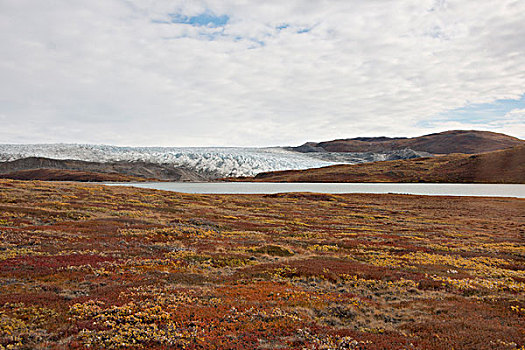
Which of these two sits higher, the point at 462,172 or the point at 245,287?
the point at 462,172

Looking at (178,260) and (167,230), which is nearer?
(178,260)

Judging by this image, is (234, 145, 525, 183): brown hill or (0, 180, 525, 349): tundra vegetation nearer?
(0, 180, 525, 349): tundra vegetation

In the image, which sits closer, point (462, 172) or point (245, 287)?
point (245, 287)

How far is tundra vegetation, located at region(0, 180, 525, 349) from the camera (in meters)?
12.8

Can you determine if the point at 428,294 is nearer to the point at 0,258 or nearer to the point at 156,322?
the point at 156,322

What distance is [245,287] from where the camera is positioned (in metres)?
19.7

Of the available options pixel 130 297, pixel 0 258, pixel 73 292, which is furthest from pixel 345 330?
pixel 0 258

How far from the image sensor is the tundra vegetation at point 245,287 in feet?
41.8

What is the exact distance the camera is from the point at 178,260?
25797 millimetres

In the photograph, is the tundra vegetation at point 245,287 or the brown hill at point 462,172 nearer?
the tundra vegetation at point 245,287

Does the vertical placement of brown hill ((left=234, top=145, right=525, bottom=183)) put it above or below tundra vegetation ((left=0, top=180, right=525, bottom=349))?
above

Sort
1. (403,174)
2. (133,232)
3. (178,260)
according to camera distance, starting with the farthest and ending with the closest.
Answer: (403,174) < (133,232) < (178,260)

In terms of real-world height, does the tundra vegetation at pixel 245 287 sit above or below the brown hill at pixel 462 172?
below

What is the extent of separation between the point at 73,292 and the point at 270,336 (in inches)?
440
